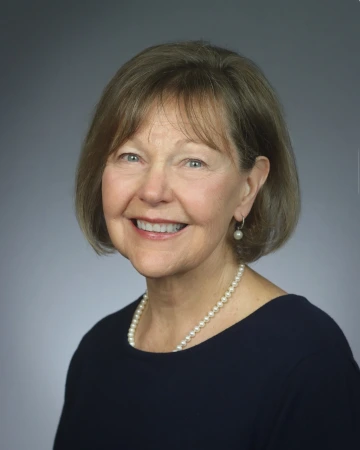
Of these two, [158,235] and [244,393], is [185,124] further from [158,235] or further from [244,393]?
[244,393]

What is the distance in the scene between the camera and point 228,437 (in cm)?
223

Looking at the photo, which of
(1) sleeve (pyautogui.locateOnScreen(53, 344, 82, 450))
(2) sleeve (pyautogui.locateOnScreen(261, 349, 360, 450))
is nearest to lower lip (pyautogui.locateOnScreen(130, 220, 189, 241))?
(2) sleeve (pyautogui.locateOnScreen(261, 349, 360, 450))

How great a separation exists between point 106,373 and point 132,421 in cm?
25

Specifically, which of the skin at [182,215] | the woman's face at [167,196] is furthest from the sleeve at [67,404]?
the woman's face at [167,196]

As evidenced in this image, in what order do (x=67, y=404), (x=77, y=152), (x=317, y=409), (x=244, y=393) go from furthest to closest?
(x=77, y=152)
(x=67, y=404)
(x=244, y=393)
(x=317, y=409)

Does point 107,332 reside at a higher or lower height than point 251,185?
lower

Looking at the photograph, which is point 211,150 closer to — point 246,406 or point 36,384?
point 246,406

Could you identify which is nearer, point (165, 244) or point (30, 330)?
point (165, 244)

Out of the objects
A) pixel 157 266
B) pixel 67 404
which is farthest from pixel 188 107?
pixel 67 404

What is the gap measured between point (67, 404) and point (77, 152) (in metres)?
1.59

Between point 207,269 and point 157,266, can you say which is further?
point 207,269

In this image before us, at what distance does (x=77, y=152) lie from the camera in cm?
416

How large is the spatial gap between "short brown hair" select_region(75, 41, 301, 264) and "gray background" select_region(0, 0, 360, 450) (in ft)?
4.62

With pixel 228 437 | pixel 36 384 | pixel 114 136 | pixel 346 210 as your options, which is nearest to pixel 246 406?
pixel 228 437
